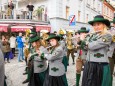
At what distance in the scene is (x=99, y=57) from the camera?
5008 mm

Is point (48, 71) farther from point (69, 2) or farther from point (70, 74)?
point (69, 2)

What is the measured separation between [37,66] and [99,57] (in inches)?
74.8

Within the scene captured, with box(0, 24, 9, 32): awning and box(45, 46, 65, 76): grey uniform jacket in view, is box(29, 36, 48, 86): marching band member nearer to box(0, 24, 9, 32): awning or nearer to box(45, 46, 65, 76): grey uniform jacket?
box(45, 46, 65, 76): grey uniform jacket

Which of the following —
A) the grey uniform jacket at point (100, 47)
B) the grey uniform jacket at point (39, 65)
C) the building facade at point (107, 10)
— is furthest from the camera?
the building facade at point (107, 10)

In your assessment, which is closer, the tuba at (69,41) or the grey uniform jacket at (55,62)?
the grey uniform jacket at (55,62)

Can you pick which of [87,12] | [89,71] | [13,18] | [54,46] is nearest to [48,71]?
[54,46]

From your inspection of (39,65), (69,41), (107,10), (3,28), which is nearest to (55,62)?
(39,65)

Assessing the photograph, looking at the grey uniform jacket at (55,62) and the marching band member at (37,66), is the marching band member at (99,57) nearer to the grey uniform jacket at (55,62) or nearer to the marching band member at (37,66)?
the grey uniform jacket at (55,62)

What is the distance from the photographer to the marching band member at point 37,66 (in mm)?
6395

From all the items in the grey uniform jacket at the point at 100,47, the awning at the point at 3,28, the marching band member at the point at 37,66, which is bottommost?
the marching band member at the point at 37,66

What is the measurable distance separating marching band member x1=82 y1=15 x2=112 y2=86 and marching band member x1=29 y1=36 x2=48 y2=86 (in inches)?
62.7

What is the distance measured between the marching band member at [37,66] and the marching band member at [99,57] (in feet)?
5.22

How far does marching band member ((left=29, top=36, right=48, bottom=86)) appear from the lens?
21.0ft

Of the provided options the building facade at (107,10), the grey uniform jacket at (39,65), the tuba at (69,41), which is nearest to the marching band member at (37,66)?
the grey uniform jacket at (39,65)
